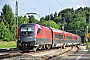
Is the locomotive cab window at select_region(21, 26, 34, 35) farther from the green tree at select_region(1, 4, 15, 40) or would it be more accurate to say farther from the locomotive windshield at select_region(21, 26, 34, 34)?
the green tree at select_region(1, 4, 15, 40)

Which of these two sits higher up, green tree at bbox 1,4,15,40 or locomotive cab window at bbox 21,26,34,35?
green tree at bbox 1,4,15,40

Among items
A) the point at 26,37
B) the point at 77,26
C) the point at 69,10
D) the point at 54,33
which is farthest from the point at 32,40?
the point at 69,10

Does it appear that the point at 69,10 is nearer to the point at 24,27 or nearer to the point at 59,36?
the point at 59,36

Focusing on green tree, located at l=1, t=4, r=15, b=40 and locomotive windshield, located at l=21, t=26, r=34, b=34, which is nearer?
locomotive windshield, located at l=21, t=26, r=34, b=34

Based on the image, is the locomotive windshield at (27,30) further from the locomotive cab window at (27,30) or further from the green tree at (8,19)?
the green tree at (8,19)

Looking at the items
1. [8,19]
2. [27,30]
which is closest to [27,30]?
[27,30]

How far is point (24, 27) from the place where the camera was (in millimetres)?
33969

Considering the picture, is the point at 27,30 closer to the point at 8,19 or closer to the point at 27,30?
the point at 27,30

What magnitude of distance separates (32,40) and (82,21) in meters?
126

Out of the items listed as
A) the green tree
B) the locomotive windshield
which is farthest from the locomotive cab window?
the green tree

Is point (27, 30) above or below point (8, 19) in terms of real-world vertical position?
below

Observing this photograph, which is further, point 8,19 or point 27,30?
point 8,19

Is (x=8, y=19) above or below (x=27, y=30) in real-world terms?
above

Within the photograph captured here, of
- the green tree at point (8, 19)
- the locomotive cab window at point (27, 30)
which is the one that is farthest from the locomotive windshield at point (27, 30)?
the green tree at point (8, 19)
